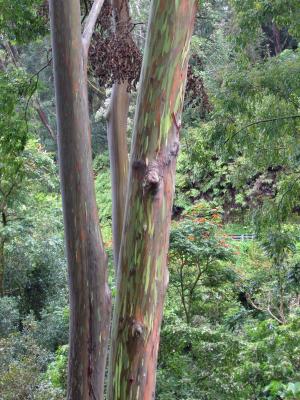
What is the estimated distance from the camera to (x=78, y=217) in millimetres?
3238

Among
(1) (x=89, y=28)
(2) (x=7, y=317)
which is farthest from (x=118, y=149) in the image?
(2) (x=7, y=317)

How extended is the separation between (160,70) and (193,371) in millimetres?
4269

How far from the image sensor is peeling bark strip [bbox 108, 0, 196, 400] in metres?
2.33

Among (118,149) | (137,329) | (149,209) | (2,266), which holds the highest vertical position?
(118,149)

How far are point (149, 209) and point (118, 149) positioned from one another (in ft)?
7.12

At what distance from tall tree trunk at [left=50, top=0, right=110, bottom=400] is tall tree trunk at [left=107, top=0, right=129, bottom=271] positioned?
0.84 meters

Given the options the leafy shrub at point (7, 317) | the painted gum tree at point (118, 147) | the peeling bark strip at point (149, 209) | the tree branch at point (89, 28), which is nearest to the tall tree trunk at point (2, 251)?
the leafy shrub at point (7, 317)

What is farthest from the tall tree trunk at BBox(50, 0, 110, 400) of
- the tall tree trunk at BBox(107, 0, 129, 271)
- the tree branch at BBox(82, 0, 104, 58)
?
the tall tree trunk at BBox(107, 0, 129, 271)

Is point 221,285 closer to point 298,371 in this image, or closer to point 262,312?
point 262,312

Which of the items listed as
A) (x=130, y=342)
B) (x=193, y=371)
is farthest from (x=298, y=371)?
(x=130, y=342)

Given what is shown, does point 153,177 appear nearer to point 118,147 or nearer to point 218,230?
point 118,147

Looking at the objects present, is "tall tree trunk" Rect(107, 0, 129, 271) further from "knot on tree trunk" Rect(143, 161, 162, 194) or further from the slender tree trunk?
the slender tree trunk

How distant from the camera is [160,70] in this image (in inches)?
94.0

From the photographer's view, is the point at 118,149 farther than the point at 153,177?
Yes
